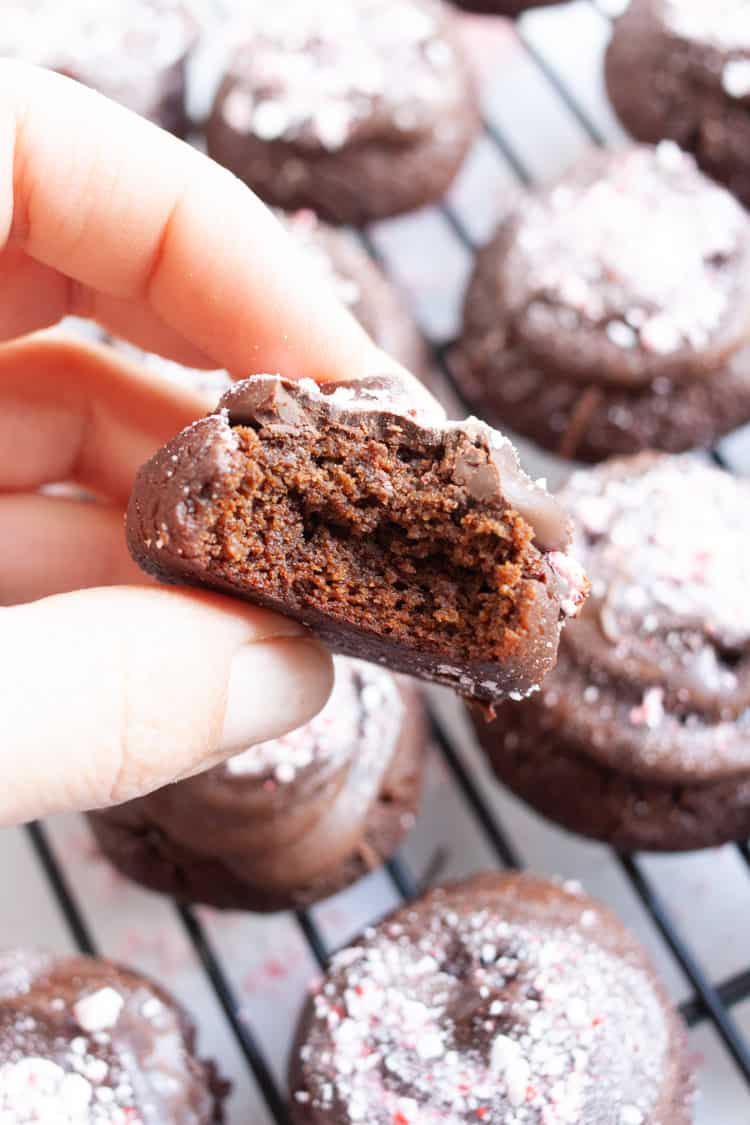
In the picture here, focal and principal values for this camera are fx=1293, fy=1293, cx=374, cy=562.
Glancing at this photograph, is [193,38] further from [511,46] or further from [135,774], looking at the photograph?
[135,774]

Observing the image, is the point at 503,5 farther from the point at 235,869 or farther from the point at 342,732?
the point at 235,869

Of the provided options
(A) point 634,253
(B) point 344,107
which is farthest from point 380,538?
(B) point 344,107

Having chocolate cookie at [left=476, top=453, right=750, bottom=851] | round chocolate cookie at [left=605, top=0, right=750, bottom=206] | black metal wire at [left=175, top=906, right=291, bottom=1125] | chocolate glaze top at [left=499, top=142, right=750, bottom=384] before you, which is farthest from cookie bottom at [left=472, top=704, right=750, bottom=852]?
round chocolate cookie at [left=605, top=0, right=750, bottom=206]

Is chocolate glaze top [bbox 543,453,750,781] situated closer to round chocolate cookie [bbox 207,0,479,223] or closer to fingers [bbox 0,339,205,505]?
fingers [bbox 0,339,205,505]

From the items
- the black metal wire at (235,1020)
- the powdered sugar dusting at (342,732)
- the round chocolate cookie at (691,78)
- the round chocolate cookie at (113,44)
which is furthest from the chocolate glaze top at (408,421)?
the round chocolate cookie at (691,78)

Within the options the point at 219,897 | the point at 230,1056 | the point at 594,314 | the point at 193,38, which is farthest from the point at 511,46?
the point at 230,1056

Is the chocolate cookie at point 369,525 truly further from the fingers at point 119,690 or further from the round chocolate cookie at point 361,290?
the round chocolate cookie at point 361,290
